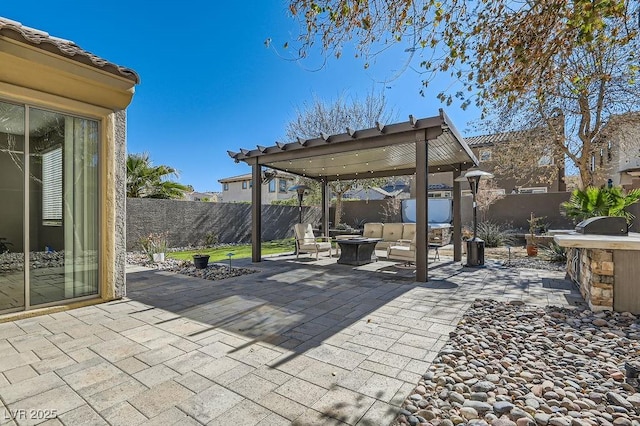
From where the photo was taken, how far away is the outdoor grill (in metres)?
4.92

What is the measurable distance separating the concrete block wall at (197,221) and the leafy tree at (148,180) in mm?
1177

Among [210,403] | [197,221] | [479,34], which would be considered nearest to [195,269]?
[197,221]

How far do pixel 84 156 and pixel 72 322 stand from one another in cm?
229

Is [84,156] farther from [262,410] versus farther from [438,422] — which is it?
[438,422]

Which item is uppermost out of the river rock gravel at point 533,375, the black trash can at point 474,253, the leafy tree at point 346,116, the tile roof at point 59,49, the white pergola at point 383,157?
the leafy tree at point 346,116

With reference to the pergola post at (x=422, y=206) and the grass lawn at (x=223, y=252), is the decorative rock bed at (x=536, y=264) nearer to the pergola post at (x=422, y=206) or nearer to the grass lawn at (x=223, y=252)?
the pergola post at (x=422, y=206)

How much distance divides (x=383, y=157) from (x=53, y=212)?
23.6 ft

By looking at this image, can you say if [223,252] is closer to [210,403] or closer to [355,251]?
[355,251]

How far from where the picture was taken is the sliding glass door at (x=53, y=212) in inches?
157

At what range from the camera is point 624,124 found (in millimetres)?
9578

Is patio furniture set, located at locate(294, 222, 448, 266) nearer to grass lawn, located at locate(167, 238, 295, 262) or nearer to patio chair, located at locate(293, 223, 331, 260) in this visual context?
patio chair, located at locate(293, 223, 331, 260)

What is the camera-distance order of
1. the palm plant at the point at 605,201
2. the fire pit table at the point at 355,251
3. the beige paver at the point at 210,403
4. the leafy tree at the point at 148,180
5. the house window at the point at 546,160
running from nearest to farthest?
the beige paver at the point at 210,403 < the palm plant at the point at 605,201 < the fire pit table at the point at 355,251 < the house window at the point at 546,160 < the leafy tree at the point at 148,180

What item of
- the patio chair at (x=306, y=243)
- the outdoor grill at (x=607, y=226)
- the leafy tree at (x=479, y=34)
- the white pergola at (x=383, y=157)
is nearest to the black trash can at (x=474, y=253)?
the white pergola at (x=383, y=157)

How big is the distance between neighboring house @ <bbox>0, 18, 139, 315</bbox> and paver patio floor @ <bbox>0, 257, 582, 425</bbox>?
1.49 feet
